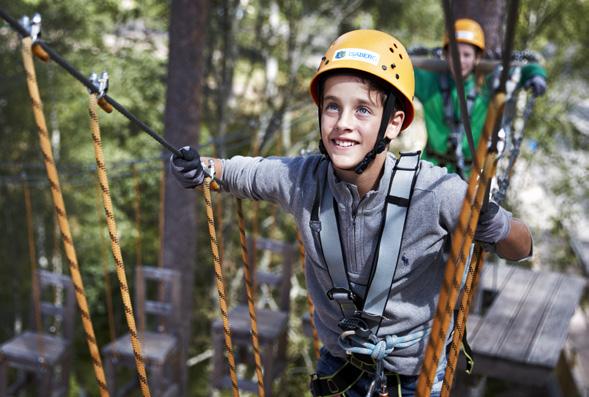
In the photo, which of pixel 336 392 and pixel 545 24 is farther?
pixel 545 24

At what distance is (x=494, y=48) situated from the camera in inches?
177

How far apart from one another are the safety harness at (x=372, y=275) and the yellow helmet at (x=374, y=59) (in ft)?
0.65

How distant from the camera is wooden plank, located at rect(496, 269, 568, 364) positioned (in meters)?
3.42

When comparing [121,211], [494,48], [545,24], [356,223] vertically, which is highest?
[545,24]

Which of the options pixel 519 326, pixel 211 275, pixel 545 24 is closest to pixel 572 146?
Answer: pixel 545 24

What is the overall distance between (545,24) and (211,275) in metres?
Result: 7.67

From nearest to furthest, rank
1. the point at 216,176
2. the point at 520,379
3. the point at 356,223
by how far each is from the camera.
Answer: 1. the point at 356,223
2. the point at 216,176
3. the point at 520,379

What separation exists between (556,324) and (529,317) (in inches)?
6.1

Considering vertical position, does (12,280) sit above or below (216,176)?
below

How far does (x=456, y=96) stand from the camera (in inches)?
138

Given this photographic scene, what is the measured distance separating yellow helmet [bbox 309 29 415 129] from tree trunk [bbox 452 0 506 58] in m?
2.94

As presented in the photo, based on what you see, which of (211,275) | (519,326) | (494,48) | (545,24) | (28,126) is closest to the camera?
(519,326)

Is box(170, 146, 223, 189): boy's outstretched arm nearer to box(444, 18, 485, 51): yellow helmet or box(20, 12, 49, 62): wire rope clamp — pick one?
box(20, 12, 49, 62): wire rope clamp

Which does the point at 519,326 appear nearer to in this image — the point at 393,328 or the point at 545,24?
the point at 393,328
